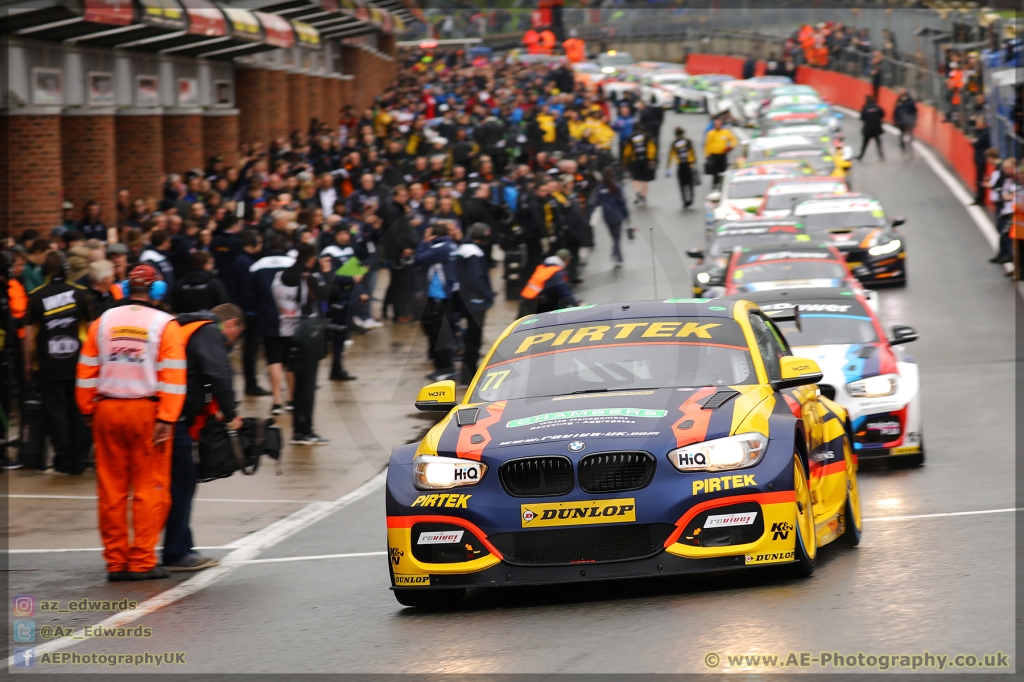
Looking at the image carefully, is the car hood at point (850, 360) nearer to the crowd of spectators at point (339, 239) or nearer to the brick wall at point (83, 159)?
the crowd of spectators at point (339, 239)

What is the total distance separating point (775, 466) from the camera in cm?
753

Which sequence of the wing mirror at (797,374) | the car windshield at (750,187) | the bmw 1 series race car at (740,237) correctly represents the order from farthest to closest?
the car windshield at (750,187) → the bmw 1 series race car at (740,237) → the wing mirror at (797,374)

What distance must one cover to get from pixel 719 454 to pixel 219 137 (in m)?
27.9

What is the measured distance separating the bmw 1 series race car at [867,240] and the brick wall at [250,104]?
15.2m

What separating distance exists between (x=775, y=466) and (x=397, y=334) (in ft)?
50.1

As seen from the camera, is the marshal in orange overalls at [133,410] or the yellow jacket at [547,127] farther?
the yellow jacket at [547,127]

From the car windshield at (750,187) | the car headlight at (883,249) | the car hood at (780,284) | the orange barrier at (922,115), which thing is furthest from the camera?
the orange barrier at (922,115)

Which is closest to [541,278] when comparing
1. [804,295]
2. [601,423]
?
[804,295]

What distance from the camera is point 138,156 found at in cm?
2894

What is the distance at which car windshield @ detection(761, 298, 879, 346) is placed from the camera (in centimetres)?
1344

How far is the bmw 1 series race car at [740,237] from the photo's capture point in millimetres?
24297

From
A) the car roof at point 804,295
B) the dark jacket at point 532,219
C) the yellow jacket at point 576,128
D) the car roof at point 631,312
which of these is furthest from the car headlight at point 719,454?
the yellow jacket at point 576,128

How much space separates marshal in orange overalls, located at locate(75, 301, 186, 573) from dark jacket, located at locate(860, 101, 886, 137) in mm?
36457

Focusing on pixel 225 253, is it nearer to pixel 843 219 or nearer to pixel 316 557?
pixel 316 557
